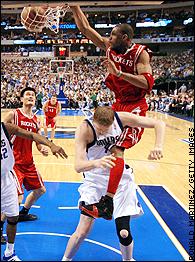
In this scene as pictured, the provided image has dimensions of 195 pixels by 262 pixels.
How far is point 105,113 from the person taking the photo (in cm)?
255

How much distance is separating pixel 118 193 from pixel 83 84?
20.3 m

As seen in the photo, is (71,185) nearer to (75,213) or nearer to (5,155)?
(75,213)

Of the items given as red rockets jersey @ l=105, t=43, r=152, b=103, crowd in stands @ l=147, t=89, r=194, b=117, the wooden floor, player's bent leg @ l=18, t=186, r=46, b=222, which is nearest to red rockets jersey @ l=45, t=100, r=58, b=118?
the wooden floor

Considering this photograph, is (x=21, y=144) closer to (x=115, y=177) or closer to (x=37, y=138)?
(x=37, y=138)

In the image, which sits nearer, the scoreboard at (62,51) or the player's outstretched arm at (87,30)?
the player's outstretched arm at (87,30)

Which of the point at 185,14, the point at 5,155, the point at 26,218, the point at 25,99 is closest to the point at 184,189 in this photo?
the point at 26,218

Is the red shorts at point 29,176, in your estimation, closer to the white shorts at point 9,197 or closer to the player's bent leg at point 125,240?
the white shorts at point 9,197

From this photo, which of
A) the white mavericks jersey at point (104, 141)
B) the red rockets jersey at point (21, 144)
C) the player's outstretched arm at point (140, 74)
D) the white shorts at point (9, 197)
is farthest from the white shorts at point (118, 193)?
the red rockets jersey at point (21, 144)

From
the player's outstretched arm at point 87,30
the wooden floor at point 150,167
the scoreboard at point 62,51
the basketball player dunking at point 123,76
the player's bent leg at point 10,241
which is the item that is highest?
the scoreboard at point 62,51

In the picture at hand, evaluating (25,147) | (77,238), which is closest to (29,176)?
(25,147)

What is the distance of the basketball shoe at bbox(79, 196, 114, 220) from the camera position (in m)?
2.73

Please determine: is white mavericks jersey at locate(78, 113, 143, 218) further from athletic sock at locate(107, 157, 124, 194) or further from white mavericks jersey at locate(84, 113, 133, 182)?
athletic sock at locate(107, 157, 124, 194)

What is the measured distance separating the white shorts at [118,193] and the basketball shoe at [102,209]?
16cm

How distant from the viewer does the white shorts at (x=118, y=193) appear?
3.04m
